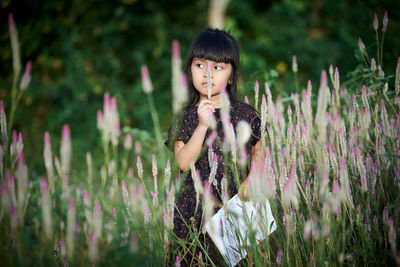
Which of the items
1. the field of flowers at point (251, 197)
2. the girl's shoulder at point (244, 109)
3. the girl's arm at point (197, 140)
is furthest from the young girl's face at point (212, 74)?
the field of flowers at point (251, 197)

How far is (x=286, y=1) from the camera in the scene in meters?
7.27

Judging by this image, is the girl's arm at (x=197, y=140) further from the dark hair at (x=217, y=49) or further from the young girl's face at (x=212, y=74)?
the dark hair at (x=217, y=49)

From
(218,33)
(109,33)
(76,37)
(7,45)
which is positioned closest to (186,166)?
(218,33)

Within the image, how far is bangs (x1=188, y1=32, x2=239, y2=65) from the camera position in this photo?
179 centimetres

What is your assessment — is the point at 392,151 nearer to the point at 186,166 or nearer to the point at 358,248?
the point at 358,248

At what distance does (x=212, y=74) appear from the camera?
5.61 feet

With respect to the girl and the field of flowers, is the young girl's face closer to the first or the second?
the girl

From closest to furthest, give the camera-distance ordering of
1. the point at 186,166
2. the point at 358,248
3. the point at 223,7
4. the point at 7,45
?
the point at 358,248, the point at 186,166, the point at 7,45, the point at 223,7

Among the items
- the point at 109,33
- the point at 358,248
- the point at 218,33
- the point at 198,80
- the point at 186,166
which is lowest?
the point at 358,248

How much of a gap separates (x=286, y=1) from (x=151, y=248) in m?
7.05

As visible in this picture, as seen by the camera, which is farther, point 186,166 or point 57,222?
point 57,222

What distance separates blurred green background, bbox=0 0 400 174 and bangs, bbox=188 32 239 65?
3.64 meters

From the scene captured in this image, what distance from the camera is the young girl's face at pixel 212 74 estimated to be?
172 centimetres

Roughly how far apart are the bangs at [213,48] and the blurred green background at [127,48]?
12.0 feet
